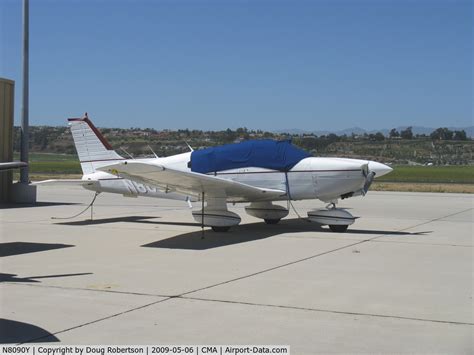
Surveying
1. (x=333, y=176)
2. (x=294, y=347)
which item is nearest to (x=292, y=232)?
(x=333, y=176)

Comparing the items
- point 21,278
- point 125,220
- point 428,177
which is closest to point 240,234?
point 125,220

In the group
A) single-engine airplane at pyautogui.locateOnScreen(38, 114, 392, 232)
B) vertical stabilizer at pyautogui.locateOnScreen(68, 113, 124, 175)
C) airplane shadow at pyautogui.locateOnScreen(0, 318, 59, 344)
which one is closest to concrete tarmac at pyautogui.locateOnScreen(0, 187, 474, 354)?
airplane shadow at pyautogui.locateOnScreen(0, 318, 59, 344)

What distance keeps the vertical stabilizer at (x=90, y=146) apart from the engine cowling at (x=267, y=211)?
12.5ft

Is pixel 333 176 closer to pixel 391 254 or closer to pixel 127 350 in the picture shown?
pixel 391 254

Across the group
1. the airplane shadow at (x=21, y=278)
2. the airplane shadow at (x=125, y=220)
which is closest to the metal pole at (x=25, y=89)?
the airplane shadow at (x=125, y=220)

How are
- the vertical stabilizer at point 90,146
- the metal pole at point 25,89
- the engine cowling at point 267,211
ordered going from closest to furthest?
the engine cowling at point 267,211 → the vertical stabilizer at point 90,146 → the metal pole at point 25,89

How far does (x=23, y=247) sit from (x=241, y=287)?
16.9ft

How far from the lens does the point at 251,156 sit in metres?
14.8

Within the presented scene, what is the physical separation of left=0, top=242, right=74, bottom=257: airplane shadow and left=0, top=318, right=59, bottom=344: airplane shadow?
15.3ft

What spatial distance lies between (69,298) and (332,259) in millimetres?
4693

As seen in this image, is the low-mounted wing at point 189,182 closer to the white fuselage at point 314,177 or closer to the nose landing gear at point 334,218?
the white fuselage at point 314,177

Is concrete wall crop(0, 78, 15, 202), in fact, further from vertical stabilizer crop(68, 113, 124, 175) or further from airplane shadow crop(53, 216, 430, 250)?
airplane shadow crop(53, 216, 430, 250)

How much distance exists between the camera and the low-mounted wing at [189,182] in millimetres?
11492

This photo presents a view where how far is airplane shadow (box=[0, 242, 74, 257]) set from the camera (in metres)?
10.5
